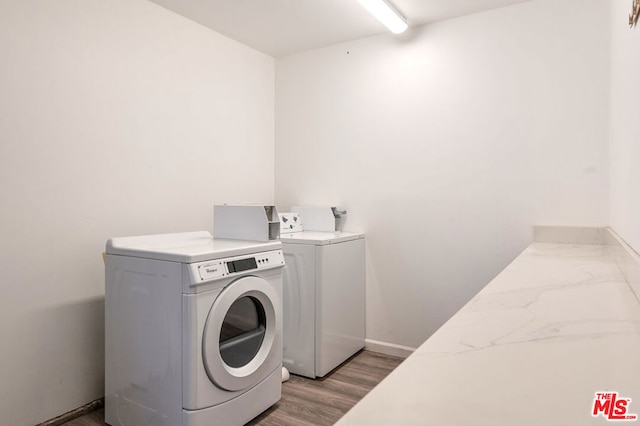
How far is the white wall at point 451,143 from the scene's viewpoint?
2436 millimetres

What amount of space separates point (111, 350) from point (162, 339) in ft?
1.47

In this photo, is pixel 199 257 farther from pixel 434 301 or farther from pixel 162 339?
pixel 434 301

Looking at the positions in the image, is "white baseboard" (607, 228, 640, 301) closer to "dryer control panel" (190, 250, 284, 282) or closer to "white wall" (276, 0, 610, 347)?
"white wall" (276, 0, 610, 347)

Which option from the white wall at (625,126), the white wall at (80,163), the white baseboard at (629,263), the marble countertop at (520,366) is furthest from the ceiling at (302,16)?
the marble countertop at (520,366)

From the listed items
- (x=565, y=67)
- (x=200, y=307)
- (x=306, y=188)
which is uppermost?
(x=565, y=67)

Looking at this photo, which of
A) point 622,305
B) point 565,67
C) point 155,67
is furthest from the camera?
point 155,67

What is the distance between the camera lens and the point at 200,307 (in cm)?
176

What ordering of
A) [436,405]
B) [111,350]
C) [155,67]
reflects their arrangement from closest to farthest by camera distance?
[436,405] < [111,350] < [155,67]

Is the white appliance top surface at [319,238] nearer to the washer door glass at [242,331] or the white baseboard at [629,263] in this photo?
the washer door glass at [242,331]

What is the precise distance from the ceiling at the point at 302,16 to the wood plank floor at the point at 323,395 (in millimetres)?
2483

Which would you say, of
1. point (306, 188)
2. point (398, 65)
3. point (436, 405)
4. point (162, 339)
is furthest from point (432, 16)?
point (436, 405)

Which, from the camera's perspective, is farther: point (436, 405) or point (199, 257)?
point (199, 257)

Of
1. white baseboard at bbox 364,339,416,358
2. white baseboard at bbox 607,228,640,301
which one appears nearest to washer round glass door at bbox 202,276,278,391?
white baseboard at bbox 364,339,416,358

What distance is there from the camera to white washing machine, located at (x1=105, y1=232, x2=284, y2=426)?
1768 mm
